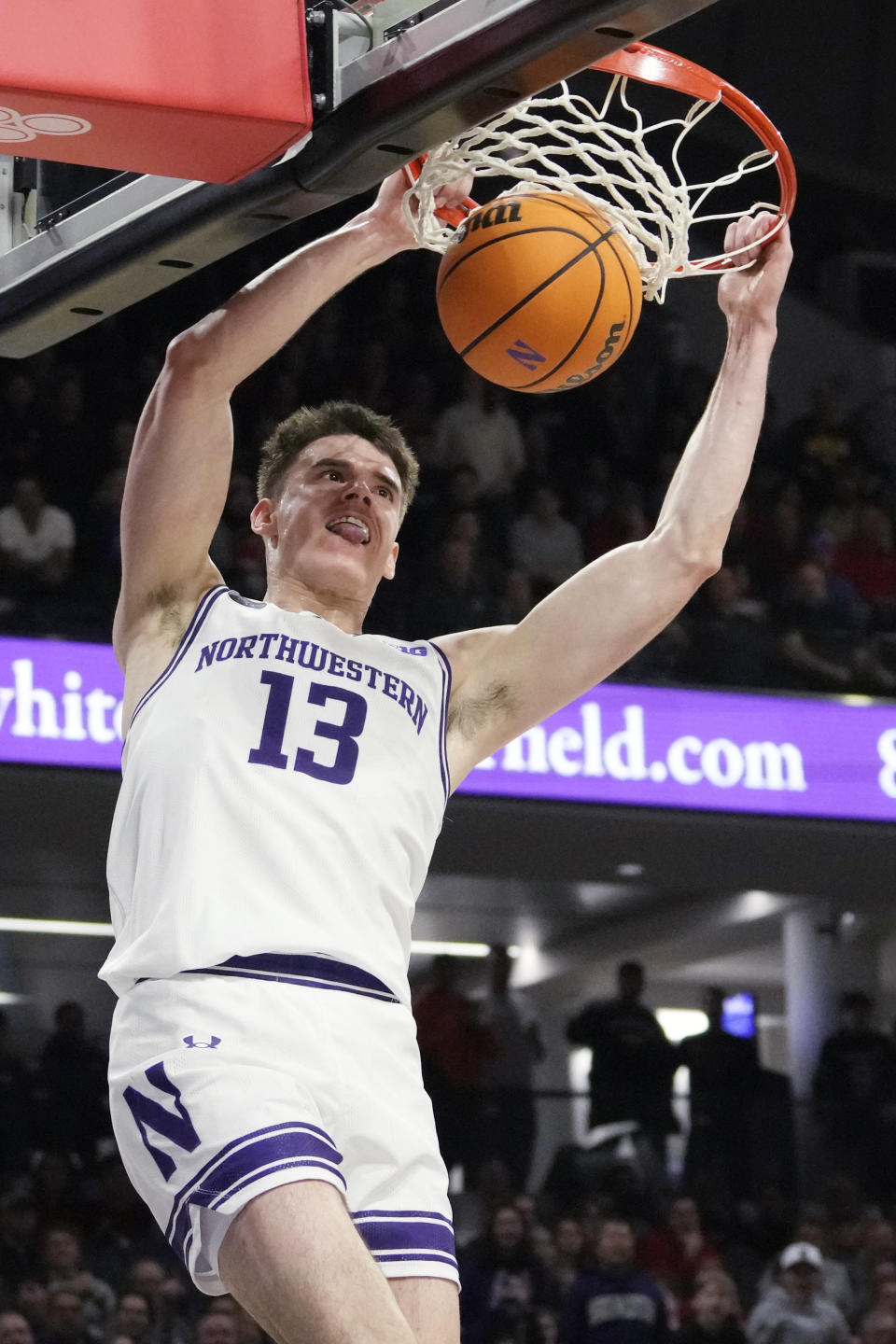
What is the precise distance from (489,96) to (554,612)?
96cm

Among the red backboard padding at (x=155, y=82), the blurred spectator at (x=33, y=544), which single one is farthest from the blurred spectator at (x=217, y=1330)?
the red backboard padding at (x=155, y=82)

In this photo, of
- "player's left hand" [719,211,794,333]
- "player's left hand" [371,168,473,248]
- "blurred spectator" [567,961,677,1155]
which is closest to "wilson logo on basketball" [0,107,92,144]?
"player's left hand" [371,168,473,248]

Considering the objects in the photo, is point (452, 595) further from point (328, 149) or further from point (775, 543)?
point (328, 149)

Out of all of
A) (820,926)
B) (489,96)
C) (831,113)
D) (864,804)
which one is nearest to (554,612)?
(489,96)

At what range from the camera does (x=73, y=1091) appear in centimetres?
881

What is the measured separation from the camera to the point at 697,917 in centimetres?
1219

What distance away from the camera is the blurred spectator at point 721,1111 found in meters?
9.73

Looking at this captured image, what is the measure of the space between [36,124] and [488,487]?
27.1 feet

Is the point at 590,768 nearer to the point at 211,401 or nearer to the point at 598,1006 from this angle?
the point at 598,1006

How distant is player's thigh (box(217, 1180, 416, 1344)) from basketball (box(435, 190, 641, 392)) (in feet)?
4.94

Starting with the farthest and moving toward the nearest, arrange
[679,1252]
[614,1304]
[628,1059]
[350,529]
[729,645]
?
[729,645], [628,1059], [679,1252], [614,1304], [350,529]

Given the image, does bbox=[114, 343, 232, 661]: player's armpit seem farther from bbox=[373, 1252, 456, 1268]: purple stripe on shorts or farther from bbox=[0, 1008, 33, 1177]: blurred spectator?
bbox=[0, 1008, 33, 1177]: blurred spectator

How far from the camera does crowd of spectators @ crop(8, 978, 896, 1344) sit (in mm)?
7992

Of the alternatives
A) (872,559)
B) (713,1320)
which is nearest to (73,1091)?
(713,1320)
